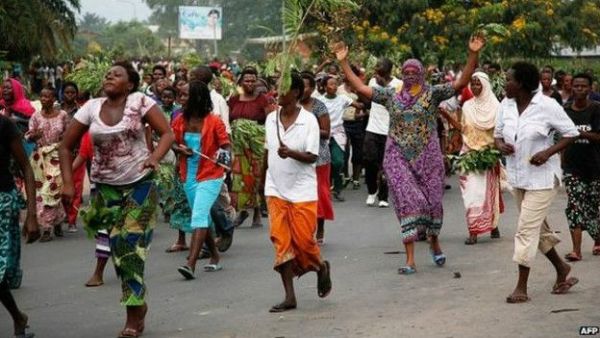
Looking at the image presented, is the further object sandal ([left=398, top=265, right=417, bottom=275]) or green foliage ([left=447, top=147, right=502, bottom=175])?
green foliage ([left=447, top=147, right=502, bottom=175])

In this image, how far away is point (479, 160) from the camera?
12656 millimetres

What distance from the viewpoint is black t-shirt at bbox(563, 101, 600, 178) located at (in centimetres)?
1105

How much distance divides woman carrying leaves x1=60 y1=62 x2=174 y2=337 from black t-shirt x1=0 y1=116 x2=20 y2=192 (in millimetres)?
353

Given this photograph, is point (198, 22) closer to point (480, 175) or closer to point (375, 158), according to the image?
point (375, 158)

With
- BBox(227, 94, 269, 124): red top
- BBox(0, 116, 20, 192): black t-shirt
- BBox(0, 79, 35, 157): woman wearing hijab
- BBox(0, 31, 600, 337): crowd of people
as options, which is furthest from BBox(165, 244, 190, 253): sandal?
BBox(0, 116, 20, 192): black t-shirt

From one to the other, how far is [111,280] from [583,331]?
4.70 metres

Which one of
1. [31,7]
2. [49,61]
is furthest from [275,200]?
[49,61]

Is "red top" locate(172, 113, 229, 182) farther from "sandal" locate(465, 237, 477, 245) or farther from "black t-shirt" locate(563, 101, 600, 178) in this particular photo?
"black t-shirt" locate(563, 101, 600, 178)

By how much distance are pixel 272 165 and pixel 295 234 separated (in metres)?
0.59

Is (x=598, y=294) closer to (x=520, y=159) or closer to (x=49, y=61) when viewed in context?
(x=520, y=159)

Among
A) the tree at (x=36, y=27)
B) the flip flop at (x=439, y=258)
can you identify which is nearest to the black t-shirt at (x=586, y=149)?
the flip flop at (x=439, y=258)

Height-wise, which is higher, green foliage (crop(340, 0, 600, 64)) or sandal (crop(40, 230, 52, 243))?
green foliage (crop(340, 0, 600, 64))

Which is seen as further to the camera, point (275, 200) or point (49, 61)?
point (49, 61)

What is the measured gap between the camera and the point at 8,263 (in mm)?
8086
